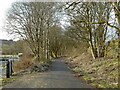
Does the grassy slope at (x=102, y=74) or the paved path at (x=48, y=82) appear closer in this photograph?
the paved path at (x=48, y=82)

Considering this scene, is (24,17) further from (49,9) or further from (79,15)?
(79,15)

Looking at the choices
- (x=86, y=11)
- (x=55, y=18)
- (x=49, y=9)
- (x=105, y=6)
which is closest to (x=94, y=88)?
(x=105, y=6)

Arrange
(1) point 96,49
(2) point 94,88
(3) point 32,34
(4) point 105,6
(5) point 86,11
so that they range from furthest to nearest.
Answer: (3) point 32,34
(1) point 96,49
(5) point 86,11
(4) point 105,6
(2) point 94,88

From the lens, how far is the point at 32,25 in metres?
31.3

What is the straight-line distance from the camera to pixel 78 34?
Result: 33000mm

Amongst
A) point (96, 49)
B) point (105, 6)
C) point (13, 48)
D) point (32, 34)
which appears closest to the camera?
point (105, 6)

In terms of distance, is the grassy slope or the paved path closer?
the paved path

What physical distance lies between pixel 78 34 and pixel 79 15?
178 inches

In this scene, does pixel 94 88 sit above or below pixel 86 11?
below

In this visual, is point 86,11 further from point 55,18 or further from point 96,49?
point 55,18

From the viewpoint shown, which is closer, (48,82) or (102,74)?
(48,82)

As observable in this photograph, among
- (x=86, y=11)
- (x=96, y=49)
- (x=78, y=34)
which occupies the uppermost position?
(x=86, y=11)

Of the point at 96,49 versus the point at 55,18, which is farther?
the point at 55,18

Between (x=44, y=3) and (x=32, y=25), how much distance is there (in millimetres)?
3035
